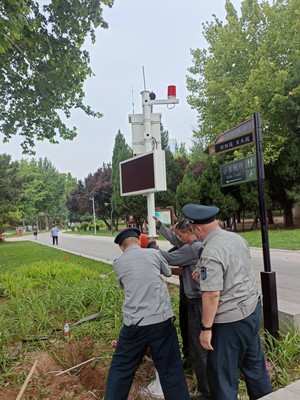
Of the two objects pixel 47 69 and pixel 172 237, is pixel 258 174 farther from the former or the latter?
pixel 47 69

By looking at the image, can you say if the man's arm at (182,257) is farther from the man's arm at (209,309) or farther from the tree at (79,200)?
the tree at (79,200)

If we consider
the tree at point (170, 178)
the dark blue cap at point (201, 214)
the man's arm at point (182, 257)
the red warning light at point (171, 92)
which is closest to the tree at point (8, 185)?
the tree at point (170, 178)

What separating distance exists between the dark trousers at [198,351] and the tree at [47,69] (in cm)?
620

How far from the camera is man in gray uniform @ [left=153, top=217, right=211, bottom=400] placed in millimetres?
2836

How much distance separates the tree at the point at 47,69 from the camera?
25.4ft

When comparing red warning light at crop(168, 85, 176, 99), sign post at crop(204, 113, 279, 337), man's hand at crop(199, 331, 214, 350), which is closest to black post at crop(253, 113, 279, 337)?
sign post at crop(204, 113, 279, 337)

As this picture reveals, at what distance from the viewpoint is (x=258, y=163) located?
360cm

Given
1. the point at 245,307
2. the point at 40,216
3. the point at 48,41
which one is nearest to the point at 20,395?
the point at 245,307

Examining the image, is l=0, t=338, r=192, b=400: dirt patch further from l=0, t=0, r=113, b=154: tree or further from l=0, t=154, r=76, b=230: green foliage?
l=0, t=154, r=76, b=230: green foliage

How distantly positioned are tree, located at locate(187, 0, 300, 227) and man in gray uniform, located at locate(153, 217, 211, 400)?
16.7 m

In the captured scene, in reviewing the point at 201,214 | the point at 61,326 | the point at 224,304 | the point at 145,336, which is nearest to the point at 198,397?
the point at 145,336

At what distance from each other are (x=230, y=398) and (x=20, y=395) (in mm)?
1852

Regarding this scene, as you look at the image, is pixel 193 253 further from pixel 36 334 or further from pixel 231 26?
pixel 231 26

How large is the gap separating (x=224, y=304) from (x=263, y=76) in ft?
62.3
